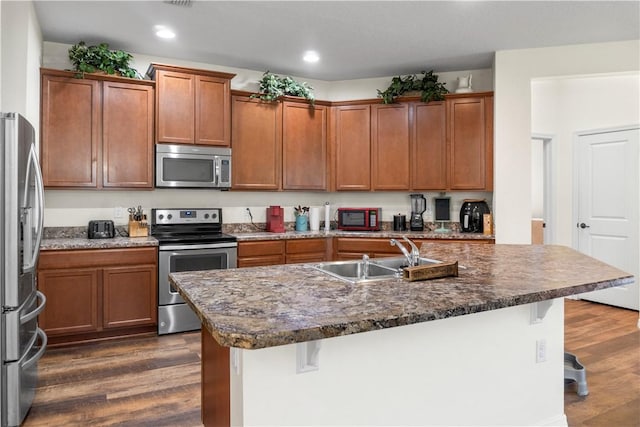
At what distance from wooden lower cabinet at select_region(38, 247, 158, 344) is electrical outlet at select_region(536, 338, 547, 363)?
3.07 meters

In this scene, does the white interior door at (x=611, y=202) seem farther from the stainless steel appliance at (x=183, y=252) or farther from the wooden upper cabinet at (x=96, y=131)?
the wooden upper cabinet at (x=96, y=131)

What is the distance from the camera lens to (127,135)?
399 centimetres

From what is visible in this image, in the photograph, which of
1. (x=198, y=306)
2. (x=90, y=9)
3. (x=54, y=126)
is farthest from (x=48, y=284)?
(x=198, y=306)

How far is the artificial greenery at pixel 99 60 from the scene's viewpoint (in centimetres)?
379

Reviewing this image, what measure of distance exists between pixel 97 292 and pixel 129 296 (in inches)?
10.0

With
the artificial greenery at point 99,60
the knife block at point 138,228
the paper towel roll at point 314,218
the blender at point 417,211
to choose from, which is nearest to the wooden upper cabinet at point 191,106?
the artificial greenery at point 99,60

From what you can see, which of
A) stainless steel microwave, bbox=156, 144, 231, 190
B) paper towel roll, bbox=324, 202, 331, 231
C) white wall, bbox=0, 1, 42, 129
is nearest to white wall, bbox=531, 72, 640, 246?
paper towel roll, bbox=324, 202, 331, 231

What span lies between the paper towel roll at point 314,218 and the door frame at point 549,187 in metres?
2.91

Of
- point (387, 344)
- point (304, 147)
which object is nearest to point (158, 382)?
point (387, 344)

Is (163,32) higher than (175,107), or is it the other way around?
(163,32)

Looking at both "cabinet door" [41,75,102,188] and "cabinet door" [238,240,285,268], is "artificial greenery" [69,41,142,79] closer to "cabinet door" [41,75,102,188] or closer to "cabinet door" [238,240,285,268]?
"cabinet door" [41,75,102,188]

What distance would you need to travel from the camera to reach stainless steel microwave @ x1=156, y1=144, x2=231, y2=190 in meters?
4.11

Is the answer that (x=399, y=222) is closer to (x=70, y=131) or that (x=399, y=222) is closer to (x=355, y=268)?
(x=355, y=268)

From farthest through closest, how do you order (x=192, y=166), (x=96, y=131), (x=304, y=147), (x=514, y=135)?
(x=304, y=147) → (x=514, y=135) → (x=192, y=166) → (x=96, y=131)
